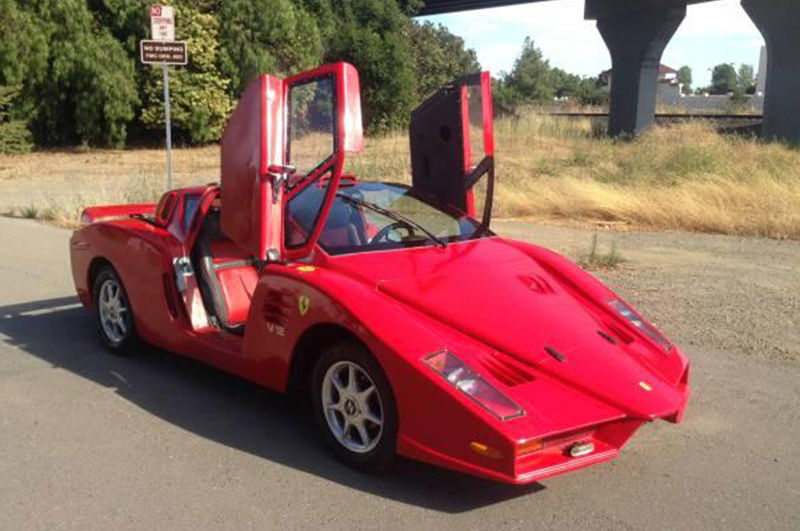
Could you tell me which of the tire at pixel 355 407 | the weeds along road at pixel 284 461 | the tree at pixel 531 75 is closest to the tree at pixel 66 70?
the weeds along road at pixel 284 461

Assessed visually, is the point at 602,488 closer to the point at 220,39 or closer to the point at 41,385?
the point at 41,385

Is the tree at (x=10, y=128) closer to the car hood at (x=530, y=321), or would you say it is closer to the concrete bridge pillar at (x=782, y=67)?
the concrete bridge pillar at (x=782, y=67)

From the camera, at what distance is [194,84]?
2891 centimetres

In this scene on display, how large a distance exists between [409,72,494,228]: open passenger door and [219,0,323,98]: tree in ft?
81.4

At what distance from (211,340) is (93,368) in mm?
1225

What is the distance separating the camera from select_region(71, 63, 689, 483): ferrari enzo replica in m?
3.38

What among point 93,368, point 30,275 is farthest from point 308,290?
point 30,275

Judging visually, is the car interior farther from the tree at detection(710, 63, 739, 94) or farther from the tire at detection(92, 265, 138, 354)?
the tree at detection(710, 63, 739, 94)

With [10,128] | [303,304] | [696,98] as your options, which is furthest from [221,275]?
[696,98]

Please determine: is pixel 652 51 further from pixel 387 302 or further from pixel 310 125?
pixel 387 302

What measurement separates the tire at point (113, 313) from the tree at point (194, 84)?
78.7 feet

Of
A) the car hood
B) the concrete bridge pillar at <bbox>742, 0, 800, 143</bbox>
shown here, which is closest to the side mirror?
the car hood

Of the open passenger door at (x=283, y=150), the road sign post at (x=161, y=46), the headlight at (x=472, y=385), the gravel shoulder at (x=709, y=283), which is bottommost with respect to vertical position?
the gravel shoulder at (x=709, y=283)

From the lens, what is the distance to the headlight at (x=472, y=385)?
326cm
